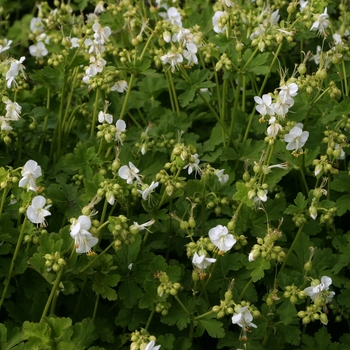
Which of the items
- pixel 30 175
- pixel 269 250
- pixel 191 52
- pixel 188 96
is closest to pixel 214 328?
pixel 269 250

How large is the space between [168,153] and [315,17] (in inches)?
40.4

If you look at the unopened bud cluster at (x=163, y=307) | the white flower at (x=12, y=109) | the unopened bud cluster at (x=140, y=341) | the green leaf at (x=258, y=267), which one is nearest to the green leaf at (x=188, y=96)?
the white flower at (x=12, y=109)

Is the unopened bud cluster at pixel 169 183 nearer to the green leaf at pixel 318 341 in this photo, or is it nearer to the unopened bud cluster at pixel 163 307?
the unopened bud cluster at pixel 163 307

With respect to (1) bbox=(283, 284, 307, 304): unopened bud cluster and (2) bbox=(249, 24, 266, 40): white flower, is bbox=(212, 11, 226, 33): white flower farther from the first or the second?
(1) bbox=(283, 284, 307, 304): unopened bud cluster

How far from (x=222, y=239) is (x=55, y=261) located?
24.5 inches

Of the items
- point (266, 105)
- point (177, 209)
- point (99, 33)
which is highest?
point (99, 33)

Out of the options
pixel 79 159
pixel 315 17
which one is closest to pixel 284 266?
pixel 79 159

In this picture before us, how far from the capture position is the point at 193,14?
4.18m

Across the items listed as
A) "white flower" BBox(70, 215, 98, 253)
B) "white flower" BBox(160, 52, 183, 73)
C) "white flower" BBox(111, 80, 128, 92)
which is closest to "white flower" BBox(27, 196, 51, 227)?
"white flower" BBox(70, 215, 98, 253)

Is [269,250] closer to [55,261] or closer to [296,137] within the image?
[296,137]

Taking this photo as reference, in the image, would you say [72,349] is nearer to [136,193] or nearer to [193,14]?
[136,193]

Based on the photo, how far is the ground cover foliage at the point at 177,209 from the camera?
2426 mm

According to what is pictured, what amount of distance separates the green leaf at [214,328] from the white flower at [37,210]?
77cm

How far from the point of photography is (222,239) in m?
2.37
